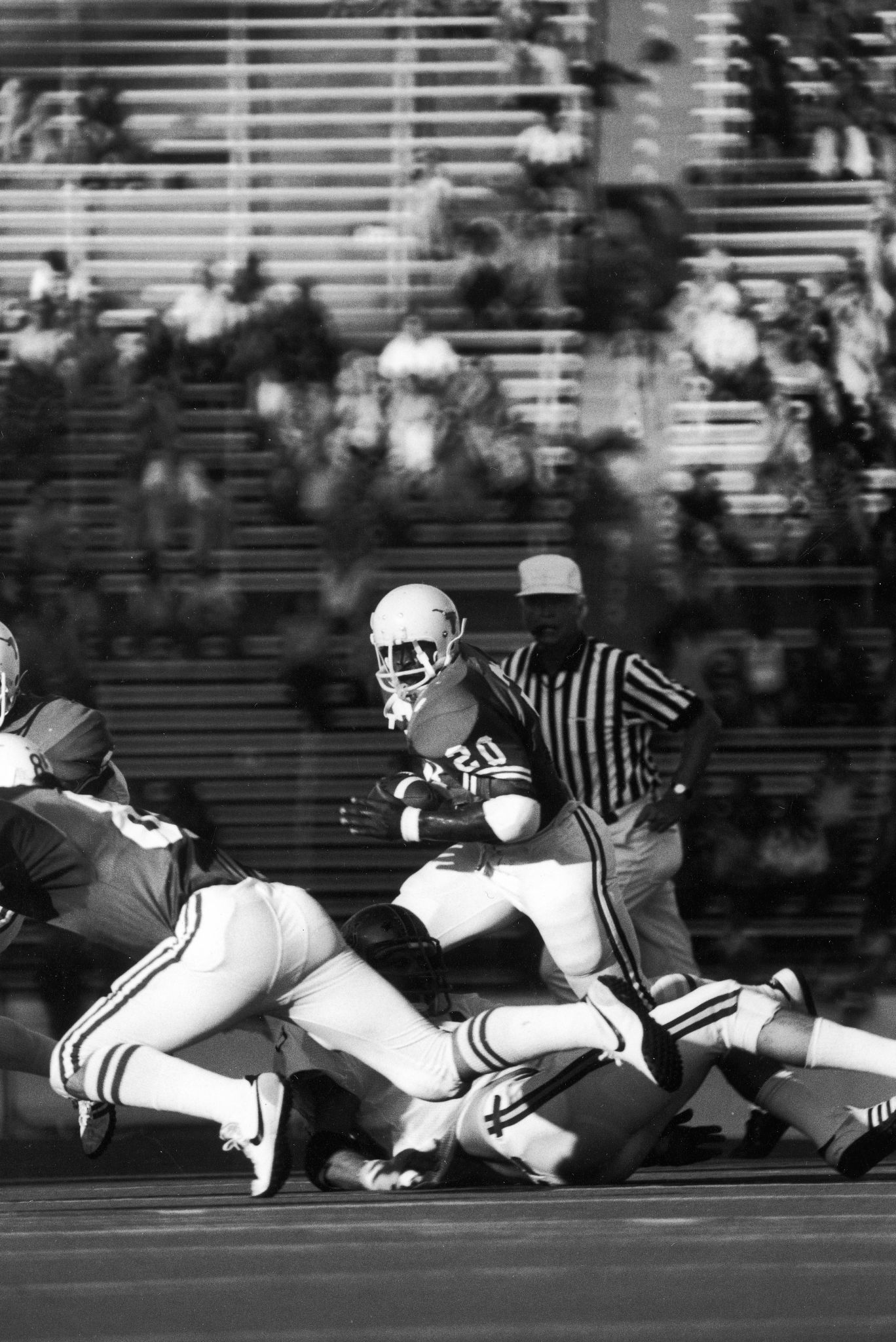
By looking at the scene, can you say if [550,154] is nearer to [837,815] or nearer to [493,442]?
[493,442]

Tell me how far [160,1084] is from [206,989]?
21cm

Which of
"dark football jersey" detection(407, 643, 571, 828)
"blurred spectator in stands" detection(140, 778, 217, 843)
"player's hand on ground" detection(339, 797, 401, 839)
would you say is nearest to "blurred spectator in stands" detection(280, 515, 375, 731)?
"blurred spectator in stands" detection(140, 778, 217, 843)

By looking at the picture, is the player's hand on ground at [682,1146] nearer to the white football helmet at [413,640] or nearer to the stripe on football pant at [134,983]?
the white football helmet at [413,640]

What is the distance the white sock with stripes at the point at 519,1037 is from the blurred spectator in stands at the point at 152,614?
321cm

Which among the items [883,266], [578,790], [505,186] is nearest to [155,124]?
[505,186]

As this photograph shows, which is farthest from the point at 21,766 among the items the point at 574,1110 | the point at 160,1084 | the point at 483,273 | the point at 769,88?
the point at 769,88

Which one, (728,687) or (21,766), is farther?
(728,687)

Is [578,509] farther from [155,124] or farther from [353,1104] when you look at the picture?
[353,1104]

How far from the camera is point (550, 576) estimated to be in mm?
5973

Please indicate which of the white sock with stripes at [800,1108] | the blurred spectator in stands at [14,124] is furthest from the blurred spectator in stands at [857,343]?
the white sock with stripes at [800,1108]

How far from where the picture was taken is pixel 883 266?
25.1 ft

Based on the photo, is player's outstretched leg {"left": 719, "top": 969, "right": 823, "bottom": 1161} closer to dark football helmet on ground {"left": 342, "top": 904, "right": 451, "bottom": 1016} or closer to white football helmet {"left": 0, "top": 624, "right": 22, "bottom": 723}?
dark football helmet on ground {"left": 342, "top": 904, "right": 451, "bottom": 1016}

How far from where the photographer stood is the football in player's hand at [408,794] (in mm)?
4922

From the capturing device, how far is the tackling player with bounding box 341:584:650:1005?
484cm
